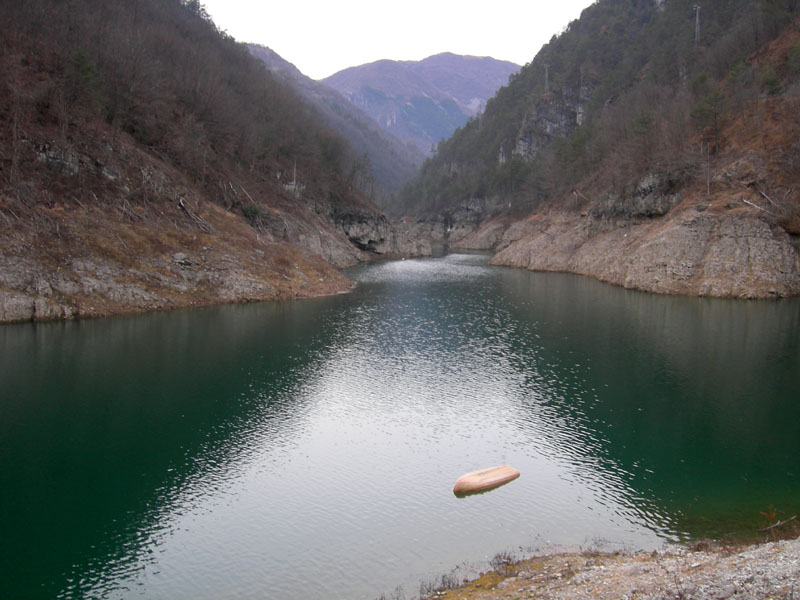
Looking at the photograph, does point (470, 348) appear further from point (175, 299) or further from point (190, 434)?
point (175, 299)

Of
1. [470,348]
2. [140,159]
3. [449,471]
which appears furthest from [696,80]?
[449,471]

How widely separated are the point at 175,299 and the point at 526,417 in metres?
33.4

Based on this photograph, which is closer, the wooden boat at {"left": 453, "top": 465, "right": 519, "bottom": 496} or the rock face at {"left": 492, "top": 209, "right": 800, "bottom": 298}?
the wooden boat at {"left": 453, "top": 465, "right": 519, "bottom": 496}

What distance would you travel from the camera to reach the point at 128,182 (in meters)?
53.8

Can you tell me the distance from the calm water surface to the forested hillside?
4.75 m

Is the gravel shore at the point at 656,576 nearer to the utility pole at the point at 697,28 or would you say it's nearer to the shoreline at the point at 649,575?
the shoreline at the point at 649,575

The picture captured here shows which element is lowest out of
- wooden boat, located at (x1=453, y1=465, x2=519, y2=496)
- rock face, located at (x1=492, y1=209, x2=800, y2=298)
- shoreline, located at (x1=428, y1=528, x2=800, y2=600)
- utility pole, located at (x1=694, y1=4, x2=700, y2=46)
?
wooden boat, located at (x1=453, y1=465, x2=519, y2=496)

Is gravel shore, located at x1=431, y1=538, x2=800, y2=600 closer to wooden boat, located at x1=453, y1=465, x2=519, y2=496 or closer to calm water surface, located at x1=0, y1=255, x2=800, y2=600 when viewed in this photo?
calm water surface, located at x1=0, y1=255, x2=800, y2=600

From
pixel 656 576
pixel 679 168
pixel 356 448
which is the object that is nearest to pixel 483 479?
pixel 356 448

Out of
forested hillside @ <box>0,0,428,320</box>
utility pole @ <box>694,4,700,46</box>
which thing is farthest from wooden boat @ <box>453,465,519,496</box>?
utility pole @ <box>694,4,700,46</box>

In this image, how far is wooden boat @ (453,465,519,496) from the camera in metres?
18.8

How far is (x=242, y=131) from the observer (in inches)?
3238

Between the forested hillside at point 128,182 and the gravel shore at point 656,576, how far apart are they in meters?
38.6

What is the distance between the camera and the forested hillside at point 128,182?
142 feet
